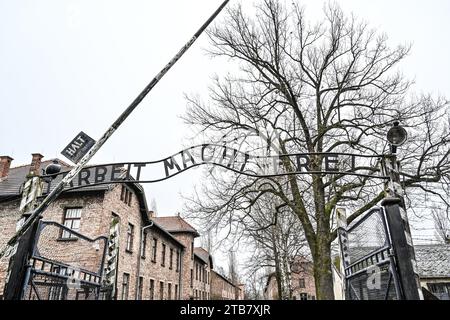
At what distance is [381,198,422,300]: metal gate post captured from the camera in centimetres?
320

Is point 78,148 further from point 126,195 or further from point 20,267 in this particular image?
point 126,195

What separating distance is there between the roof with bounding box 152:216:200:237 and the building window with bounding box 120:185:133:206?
1246cm

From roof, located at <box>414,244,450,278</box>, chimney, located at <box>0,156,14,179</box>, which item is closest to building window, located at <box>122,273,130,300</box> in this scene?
chimney, located at <box>0,156,14,179</box>

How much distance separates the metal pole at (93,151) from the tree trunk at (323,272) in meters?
8.37

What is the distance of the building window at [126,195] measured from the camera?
1840cm

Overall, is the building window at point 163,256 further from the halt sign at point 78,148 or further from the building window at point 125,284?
the halt sign at point 78,148

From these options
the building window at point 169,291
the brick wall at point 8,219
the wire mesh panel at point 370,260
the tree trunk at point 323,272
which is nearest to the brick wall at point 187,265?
the building window at point 169,291

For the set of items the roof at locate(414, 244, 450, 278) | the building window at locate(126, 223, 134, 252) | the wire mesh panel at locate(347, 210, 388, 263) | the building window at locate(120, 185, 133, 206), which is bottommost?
the wire mesh panel at locate(347, 210, 388, 263)

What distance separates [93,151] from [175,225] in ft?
96.1

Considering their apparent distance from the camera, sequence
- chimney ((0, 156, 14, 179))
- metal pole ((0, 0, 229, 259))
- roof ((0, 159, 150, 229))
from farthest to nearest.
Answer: chimney ((0, 156, 14, 179)) < roof ((0, 159, 150, 229)) < metal pole ((0, 0, 229, 259))

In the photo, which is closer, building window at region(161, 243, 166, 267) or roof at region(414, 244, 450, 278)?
roof at region(414, 244, 450, 278)

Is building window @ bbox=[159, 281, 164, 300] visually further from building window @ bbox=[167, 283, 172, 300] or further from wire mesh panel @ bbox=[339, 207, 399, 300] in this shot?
wire mesh panel @ bbox=[339, 207, 399, 300]
